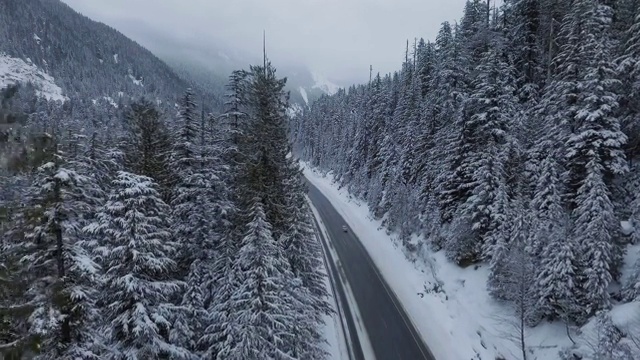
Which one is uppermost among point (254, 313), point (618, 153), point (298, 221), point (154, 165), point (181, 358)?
point (618, 153)

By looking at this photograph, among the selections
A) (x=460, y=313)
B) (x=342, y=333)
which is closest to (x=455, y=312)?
(x=460, y=313)

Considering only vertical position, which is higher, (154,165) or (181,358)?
(154,165)

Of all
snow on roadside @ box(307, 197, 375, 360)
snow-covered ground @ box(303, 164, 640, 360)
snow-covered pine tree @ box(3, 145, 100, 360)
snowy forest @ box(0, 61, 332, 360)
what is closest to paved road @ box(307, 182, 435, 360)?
snow on roadside @ box(307, 197, 375, 360)

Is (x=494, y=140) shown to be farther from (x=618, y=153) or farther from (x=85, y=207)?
(x=85, y=207)

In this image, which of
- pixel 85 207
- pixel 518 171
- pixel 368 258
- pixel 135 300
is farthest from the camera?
pixel 368 258

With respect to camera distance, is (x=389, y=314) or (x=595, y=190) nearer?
(x=595, y=190)

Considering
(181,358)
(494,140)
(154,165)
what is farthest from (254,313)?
(494,140)

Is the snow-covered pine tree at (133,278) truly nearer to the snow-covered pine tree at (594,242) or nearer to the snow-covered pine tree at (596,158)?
the snow-covered pine tree at (594,242)

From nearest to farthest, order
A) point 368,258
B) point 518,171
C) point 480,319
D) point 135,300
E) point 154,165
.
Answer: point 135,300, point 154,165, point 480,319, point 518,171, point 368,258
